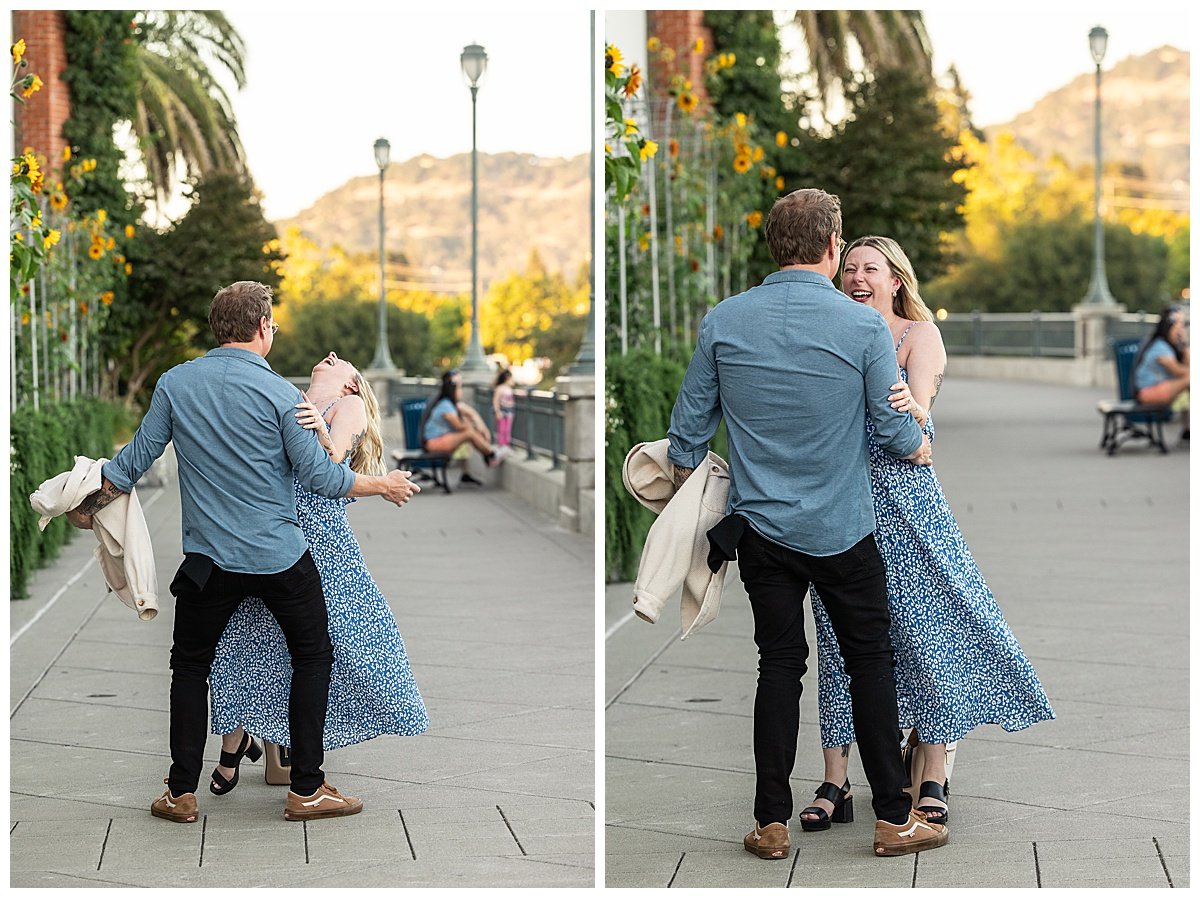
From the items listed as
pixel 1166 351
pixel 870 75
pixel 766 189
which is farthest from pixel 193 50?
pixel 1166 351

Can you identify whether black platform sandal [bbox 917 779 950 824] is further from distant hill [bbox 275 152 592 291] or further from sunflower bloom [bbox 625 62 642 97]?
distant hill [bbox 275 152 592 291]

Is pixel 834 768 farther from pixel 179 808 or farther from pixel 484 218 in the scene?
pixel 484 218

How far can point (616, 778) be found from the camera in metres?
5.02

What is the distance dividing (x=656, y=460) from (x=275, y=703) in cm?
137

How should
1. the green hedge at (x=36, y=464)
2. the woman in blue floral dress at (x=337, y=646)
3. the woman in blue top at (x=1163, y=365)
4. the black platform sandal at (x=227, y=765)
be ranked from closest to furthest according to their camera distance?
the woman in blue floral dress at (x=337, y=646) < the black platform sandal at (x=227, y=765) < the green hedge at (x=36, y=464) < the woman in blue top at (x=1163, y=365)

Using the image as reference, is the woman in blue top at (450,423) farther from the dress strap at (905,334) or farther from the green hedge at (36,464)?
the dress strap at (905,334)

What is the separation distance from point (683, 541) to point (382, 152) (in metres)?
3.30

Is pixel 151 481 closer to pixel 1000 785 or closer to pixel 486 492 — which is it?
pixel 1000 785

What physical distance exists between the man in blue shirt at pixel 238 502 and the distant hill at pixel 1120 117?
440ft

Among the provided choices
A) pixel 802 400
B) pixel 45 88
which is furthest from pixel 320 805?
pixel 45 88

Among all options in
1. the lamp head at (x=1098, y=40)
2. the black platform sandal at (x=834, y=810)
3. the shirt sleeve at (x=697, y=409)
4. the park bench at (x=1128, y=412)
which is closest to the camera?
the shirt sleeve at (x=697, y=409)

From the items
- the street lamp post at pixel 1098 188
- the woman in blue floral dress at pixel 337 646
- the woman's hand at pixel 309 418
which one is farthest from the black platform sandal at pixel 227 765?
the street lamp post at pixel 1098 188

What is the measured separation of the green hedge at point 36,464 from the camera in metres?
8.55

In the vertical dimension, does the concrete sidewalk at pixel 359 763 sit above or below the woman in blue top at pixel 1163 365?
below
